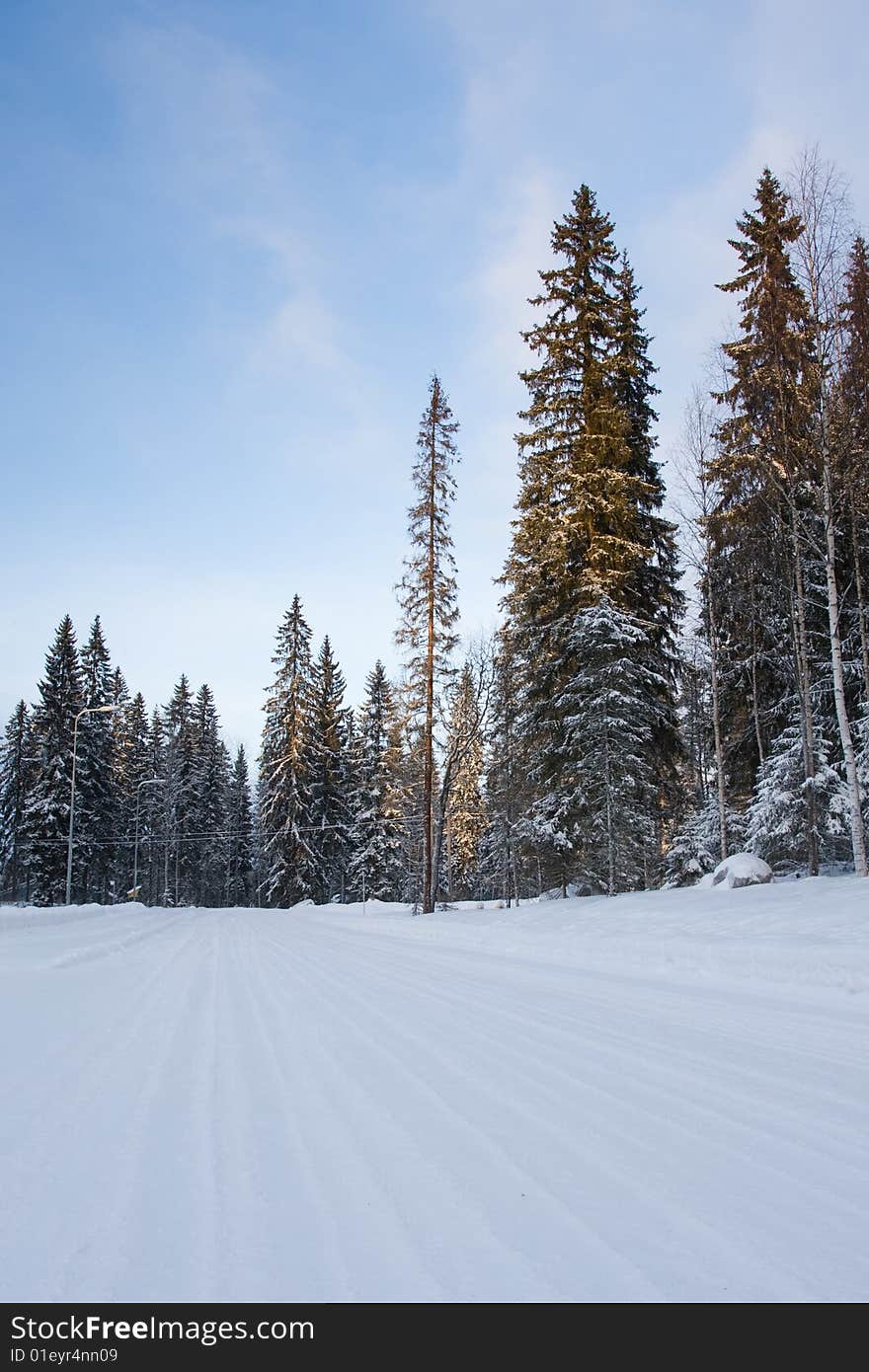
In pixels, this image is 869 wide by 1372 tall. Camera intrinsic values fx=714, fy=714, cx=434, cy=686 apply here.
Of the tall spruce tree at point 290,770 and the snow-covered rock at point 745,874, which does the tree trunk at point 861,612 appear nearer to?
the snow-covered rock at point 745,874

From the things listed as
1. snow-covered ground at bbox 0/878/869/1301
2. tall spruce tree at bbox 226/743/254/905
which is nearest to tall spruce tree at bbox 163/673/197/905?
tall spruce tree at bbox 226/743/254/905

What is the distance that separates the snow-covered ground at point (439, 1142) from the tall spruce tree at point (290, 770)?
1351 inches

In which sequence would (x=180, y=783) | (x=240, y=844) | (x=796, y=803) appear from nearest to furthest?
(x=796, y=803) → (x=180, y=783) → (x=240, y=844)

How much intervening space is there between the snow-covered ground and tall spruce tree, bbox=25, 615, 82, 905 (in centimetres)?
3648

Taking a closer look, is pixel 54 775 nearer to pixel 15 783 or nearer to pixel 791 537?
pixel 15 783

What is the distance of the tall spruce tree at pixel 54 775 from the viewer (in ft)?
128

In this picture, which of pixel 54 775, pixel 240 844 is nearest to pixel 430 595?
pixel 54 775

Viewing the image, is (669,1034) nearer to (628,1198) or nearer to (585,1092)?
(585,1092)

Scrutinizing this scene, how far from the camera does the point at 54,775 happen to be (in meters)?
40.2

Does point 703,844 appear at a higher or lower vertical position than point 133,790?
lower

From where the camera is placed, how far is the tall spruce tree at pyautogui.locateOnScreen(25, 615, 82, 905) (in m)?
38.9

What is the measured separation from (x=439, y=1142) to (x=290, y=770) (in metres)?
39.2

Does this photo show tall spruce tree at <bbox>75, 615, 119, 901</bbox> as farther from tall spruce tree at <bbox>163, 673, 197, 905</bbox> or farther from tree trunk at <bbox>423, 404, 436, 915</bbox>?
tree trunk at <bbox>423, 404, 436, 915</bbox>

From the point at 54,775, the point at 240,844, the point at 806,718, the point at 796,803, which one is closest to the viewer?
the point at 806,718
